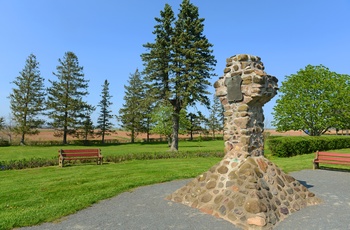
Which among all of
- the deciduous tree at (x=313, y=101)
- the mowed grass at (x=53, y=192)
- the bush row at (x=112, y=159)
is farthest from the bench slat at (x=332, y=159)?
the deciduous tree at (x=313, y=101)

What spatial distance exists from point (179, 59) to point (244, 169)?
23.0m

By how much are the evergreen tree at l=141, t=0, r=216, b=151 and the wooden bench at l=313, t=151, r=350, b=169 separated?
15.5 metres

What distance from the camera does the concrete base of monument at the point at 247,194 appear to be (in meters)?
5.71

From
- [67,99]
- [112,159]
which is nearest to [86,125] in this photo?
[67,99]

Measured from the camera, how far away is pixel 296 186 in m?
7.40

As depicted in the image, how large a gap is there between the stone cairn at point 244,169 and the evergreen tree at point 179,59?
66.9 feet

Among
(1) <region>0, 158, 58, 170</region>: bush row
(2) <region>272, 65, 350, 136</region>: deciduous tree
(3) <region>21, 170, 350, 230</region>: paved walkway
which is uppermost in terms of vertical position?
(2) <region>272, 65, 350, 136</region>: deciduous tree

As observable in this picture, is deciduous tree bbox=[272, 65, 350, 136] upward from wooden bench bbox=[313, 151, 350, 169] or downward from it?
upward

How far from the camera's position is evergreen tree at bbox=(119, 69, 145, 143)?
2098 inches

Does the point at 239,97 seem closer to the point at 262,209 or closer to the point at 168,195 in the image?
the point at 262,209

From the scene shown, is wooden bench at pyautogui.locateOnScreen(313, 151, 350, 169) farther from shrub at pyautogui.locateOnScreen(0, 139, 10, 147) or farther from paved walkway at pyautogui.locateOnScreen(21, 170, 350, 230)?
shrub at pyautogui.locateOnScreen(0, 139, 10, 147)

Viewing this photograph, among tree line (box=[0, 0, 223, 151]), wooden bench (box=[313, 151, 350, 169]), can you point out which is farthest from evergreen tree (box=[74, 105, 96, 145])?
wooden bench (box=[313, 151, 350, 169])

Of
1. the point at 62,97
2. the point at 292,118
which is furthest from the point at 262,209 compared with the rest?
the point at 62,97

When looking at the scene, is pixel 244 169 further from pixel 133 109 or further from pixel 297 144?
pixel 133 109
